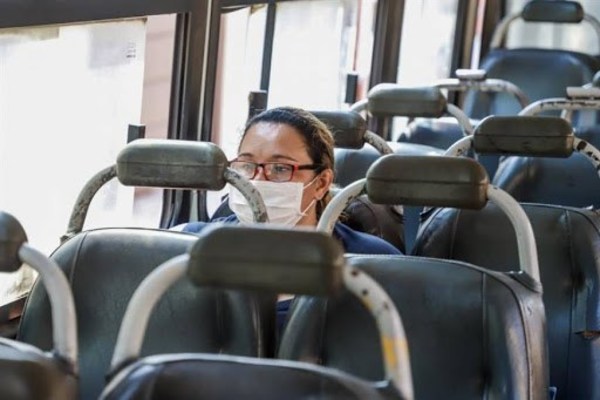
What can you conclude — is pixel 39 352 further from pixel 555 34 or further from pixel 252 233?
pixel 555 34

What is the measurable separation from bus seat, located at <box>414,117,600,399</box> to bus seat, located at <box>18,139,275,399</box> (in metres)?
0.75

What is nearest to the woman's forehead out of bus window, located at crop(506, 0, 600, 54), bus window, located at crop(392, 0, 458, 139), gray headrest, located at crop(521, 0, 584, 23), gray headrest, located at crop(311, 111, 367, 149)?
gray headrest, located at crop(311, 111, 367, 149)

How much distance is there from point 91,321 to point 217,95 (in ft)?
5.90

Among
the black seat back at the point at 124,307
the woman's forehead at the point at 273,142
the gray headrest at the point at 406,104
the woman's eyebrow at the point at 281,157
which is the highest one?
the gray headrest at the point at 406,104

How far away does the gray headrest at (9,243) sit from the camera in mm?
1665

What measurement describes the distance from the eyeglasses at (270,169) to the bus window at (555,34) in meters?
4.29

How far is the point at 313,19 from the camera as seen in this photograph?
15.5ft

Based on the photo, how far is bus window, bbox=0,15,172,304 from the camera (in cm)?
287

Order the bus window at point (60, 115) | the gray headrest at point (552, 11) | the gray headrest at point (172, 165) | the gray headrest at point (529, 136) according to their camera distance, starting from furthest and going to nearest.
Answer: the gray headrest at point (552, 11) → the gray headrest at point (529, 136) → the bus window at point (60, 115) → the gray headrest at point (172, 165)

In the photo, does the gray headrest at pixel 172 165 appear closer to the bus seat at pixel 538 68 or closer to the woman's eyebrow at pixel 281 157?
→ the woman's eyebrow at pixel 281 157

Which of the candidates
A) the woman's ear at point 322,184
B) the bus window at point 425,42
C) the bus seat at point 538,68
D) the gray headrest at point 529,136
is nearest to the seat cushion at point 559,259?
the gray headrest at point 529,136

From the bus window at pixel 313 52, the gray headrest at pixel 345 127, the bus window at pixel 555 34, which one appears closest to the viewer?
the gray headrest at pixel 345 127

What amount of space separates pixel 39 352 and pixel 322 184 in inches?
48.5

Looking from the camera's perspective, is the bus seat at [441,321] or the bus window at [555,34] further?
the bus window at [555,34]
